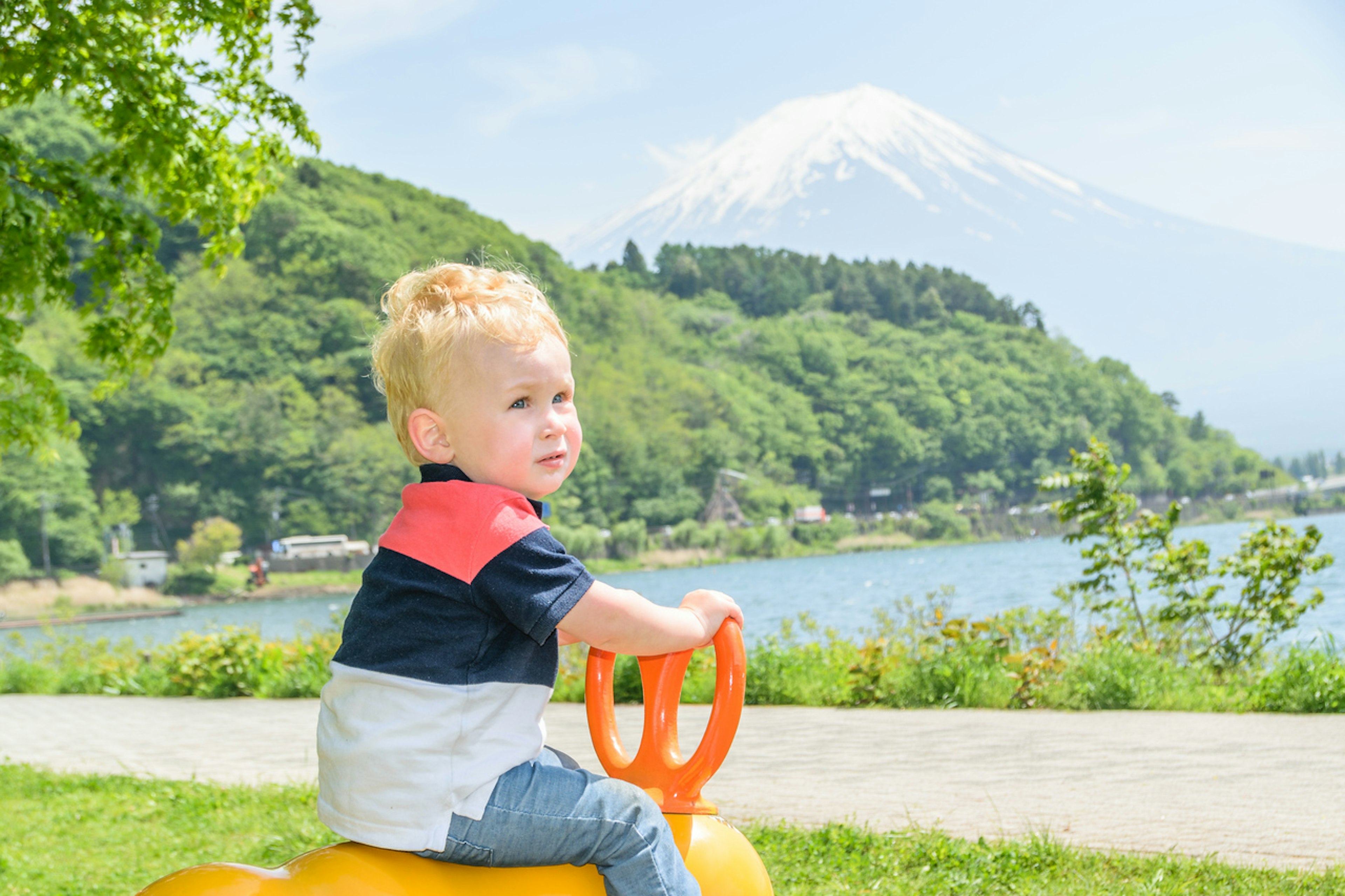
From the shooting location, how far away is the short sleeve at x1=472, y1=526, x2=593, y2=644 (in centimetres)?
186

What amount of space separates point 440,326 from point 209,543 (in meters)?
73.2

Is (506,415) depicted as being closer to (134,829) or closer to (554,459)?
(554,459)

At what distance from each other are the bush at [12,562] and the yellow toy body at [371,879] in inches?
2816

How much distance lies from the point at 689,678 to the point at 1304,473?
583 ft

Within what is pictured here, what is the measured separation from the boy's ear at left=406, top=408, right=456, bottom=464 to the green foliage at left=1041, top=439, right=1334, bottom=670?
7557 mm

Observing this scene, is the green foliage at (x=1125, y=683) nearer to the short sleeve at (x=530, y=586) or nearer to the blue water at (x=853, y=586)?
the blue water at (x=853, y=586)

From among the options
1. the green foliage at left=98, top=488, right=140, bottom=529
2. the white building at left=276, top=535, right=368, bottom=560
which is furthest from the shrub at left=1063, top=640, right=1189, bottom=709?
the green foliage at left=98, top=488, right=140, bottom=529

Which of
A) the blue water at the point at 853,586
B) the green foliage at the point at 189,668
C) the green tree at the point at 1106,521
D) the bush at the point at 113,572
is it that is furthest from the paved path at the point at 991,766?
the bush at the point at 113,572

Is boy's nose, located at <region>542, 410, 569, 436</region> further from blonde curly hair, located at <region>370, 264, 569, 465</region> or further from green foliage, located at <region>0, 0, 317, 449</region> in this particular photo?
green foliage, located at <region>0, 0, 317, 449</region>

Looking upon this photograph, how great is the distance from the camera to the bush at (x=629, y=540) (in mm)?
75312

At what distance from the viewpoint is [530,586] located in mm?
1865

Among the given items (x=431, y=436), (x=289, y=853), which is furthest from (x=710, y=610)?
(x=289, y=853)

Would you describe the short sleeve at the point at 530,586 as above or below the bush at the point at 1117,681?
above

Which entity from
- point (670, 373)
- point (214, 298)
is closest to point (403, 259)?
point (214, 298)
